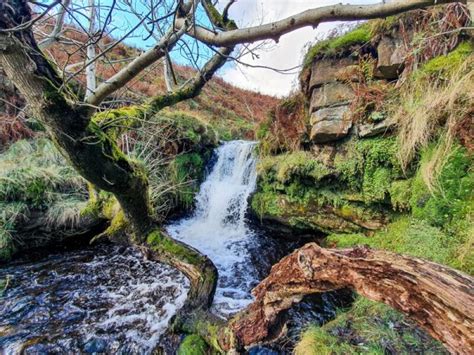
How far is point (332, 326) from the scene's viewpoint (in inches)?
91.8

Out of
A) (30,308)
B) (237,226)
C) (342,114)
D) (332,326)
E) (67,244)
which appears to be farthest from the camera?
(237,226)

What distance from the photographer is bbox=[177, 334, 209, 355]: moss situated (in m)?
2.16

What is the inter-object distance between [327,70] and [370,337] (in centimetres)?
417

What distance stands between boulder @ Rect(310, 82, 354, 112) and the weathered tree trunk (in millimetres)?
3357

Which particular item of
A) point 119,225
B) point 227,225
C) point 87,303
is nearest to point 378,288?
point 87,303

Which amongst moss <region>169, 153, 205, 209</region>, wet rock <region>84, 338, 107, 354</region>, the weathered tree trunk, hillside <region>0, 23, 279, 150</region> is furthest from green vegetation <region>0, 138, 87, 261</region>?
the weathered tree trunk

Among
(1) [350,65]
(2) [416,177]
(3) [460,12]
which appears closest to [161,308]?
(2) [416,177]

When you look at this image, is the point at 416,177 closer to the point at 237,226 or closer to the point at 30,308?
the point at 237,226

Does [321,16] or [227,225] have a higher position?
[321,16]

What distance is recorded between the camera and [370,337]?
2.04 meters

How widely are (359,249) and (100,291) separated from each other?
329 centimetres

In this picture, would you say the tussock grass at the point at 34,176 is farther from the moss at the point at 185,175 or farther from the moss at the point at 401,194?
the moss at the point at 401,194

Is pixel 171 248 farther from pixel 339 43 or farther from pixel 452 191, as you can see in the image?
pixel 339 43

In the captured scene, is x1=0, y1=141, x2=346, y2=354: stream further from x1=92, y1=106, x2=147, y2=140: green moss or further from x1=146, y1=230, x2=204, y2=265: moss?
x1=92, y1=106, x2=147, y2=140: green moss
